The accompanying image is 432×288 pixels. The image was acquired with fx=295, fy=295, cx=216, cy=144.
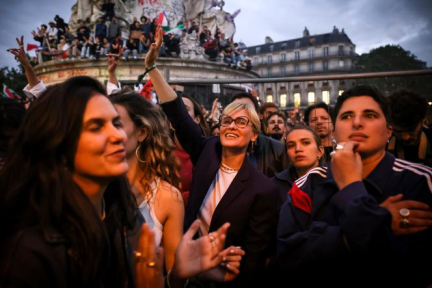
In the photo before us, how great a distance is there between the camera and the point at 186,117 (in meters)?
3.39

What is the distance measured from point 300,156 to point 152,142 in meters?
1.81

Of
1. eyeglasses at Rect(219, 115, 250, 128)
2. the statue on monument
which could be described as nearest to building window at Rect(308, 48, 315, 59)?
the statue on monument

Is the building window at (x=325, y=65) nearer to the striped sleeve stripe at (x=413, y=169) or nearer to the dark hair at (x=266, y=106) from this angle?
the dark hair at (x=266, y=106)

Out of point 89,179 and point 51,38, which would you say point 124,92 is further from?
point 51,38

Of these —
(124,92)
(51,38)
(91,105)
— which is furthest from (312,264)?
(51,38)

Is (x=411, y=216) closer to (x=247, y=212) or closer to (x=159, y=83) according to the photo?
(x=247, y=212)

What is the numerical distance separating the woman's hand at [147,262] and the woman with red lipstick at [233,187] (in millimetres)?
1046

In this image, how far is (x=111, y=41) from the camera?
56.8ft

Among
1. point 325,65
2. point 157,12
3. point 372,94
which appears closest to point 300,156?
point 372,94

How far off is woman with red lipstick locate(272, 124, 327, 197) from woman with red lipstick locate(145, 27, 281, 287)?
0.68 m

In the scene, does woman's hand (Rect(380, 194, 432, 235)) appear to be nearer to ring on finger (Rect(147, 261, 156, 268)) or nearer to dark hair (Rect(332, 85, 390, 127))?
dark hair (Rect(332, 85, 390, 127))

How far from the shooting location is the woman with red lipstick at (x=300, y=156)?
3559 mm

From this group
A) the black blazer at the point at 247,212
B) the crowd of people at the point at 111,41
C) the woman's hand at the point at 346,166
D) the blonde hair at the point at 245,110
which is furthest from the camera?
the crowd of people at the point at 111,41

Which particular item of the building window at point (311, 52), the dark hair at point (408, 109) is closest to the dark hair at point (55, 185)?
the dark hair at point (408, 109)
